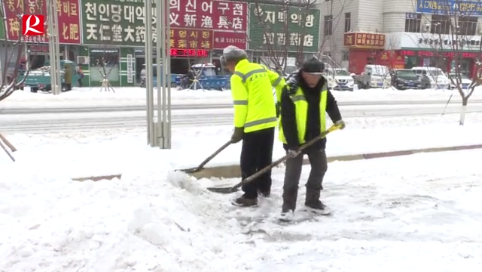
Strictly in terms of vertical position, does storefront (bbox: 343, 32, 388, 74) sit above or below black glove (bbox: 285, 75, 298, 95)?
above

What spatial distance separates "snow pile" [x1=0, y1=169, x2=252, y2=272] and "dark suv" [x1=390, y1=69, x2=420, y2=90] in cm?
2638

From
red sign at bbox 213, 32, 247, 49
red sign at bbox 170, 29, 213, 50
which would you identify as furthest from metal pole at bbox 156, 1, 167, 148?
red sign at bbox 213, 32, 247, 49

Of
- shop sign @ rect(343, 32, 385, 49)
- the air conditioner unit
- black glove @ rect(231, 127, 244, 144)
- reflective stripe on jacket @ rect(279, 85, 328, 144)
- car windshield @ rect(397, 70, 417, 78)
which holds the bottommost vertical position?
black glove @ rect(231, 127, 244, 144)

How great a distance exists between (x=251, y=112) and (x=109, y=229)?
6.56ft

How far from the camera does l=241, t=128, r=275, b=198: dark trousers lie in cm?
488

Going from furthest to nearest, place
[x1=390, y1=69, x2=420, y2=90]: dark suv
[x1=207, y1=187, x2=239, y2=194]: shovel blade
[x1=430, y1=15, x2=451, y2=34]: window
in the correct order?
[x1=390, y1=69, x2=420, y2=90]: dark suv → [x1=430, y1=15, x2=451, y2=34]: window → [x1=207, y1=187, x2=239, y2=194]: shovel blade

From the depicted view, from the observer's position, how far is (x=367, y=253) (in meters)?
3.62

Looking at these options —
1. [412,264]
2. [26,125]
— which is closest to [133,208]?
[412,264]

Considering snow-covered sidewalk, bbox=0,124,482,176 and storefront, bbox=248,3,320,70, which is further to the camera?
storefront, bbox=248,3,320,70

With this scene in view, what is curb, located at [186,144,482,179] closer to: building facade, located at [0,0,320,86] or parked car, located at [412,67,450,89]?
building facade, located at [0,0,320,86]

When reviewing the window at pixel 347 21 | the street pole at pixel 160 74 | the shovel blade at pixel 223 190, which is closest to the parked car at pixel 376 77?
the window at pixel 347 21

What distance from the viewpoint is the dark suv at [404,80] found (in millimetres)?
28656

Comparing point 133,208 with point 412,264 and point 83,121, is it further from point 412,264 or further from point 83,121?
point 83,121

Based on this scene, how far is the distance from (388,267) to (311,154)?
1504mm
